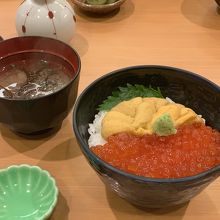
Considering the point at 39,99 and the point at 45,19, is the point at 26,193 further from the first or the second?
the point at 45,19

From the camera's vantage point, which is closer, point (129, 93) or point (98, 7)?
point (129, 93)

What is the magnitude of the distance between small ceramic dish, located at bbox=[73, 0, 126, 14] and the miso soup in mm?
528

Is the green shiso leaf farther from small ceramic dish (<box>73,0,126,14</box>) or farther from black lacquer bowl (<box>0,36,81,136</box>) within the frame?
small ceramic dish (<box>73,0,126,14</box>)

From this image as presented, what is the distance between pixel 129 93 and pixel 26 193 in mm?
346

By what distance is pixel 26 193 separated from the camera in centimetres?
85

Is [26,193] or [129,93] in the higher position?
[129,93]

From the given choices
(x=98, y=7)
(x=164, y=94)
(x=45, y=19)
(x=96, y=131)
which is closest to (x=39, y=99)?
(x=96, y=131)

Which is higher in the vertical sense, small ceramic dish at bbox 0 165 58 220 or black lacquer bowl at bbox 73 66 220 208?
black lacquer bowl at bbox 73 66 220 208

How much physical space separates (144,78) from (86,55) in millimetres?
422

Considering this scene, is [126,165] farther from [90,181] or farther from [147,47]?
[147,47]

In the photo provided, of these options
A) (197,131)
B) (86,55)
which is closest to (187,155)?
(197,131)

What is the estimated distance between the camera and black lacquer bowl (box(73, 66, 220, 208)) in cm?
68

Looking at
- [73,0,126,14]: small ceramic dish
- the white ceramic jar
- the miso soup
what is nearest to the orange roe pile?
the miso soup

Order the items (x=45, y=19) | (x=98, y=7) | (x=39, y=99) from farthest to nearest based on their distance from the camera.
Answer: (x=98, y=7) → (x=45, y=19) → (x=39, y=99)
